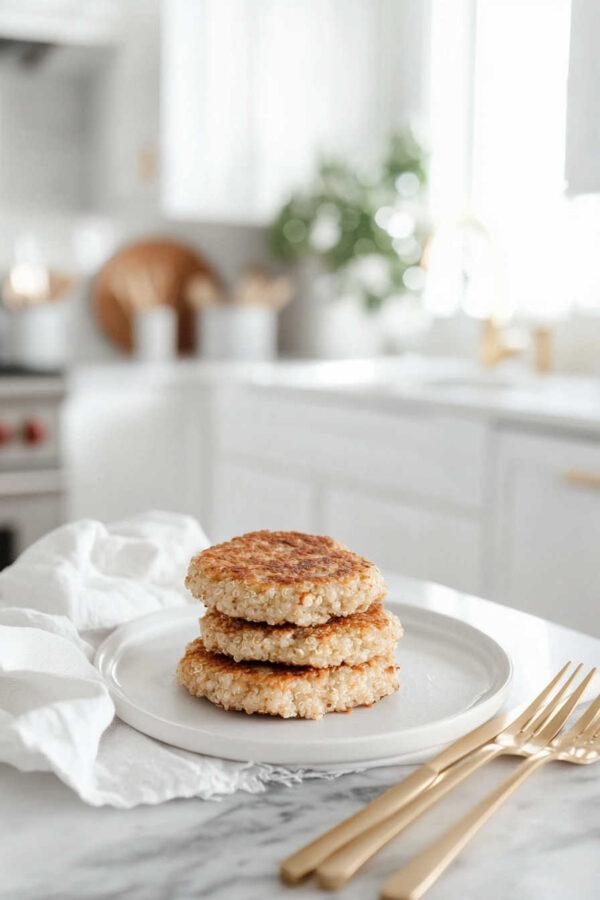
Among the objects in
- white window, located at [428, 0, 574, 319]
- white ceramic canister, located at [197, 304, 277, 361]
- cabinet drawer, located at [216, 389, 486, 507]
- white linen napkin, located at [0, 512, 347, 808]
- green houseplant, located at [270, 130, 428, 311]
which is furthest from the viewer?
white ceramic canister, located at [197, 304, 277, 361]

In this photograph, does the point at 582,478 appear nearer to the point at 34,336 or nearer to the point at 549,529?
the point at 549,529

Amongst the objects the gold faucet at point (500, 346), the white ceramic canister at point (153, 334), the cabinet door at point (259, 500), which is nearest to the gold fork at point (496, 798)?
the cabinet door at point (259, 500)

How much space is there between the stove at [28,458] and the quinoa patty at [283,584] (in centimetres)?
210

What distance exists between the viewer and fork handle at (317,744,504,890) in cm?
45

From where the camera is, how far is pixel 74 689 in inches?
23.7

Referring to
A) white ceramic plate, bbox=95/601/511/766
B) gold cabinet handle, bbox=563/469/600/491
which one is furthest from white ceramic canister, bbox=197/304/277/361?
white ceramic plate, bbox=95/601/511/766

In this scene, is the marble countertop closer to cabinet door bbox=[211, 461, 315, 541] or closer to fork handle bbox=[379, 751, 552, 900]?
fork handle bbox=[379, 751, 552, 900]

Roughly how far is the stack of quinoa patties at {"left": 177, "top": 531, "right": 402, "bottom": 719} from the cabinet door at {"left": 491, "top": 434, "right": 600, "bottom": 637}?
147cm

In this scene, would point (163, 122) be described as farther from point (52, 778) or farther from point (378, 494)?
point (52, 778)

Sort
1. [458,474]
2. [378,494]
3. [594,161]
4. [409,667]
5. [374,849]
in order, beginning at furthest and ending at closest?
[378,494] < [458,474] < [594,161] < [409,667] < [374,849]

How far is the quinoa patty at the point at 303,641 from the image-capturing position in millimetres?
644

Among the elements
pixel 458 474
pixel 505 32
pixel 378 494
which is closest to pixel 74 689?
pixel 458 474

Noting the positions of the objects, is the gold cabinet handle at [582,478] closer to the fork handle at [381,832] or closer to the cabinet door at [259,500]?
the cabinet door at [259,500]

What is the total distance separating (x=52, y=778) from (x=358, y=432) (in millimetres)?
2061
